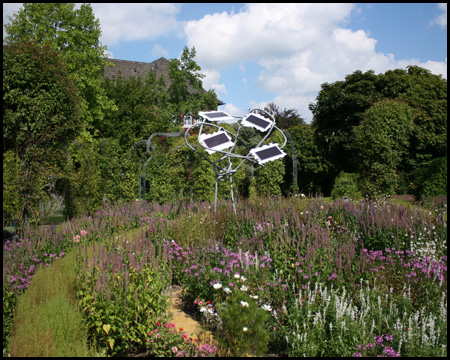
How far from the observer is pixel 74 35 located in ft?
68.4

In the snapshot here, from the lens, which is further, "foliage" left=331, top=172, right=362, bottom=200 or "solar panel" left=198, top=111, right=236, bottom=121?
"foliage" left=331, top=172, right=362, bottom=200

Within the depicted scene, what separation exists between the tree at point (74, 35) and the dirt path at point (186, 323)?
16.6 meters

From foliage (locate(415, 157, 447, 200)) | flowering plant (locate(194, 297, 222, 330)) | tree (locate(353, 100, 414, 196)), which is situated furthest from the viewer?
foliage (locate(415, 157, 447, 200))

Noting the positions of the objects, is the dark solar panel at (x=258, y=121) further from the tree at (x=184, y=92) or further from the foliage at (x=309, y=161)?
the tree at (x=184, y=92)

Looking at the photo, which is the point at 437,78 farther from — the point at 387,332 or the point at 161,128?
the point at 387,332

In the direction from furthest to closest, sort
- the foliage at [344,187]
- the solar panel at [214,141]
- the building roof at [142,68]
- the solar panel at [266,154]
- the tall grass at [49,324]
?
1. the building roof at [142,68]
2. the foliage at [344,187]
3. the solar panel at [266,154]
4. the solar panel at [214,141]
5. the tall grass at [49,324]

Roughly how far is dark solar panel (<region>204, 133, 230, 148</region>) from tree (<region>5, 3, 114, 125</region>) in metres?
13.9

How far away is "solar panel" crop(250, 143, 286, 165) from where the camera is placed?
7766 millimetres

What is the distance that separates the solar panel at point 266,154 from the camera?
25.5ft

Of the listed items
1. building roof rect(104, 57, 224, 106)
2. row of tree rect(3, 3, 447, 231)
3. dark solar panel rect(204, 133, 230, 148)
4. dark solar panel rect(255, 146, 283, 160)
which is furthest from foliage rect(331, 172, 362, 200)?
building roof rect(104, 57, 224, 106)

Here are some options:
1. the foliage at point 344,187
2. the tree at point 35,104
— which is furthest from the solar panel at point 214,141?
the foliage at point 344,187

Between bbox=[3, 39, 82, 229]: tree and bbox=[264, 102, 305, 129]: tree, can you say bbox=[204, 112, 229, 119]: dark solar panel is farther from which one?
bbox=[264, 102, 305, 129]: tree

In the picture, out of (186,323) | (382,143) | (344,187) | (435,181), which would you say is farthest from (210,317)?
(344,187)

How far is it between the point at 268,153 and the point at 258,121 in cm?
85
